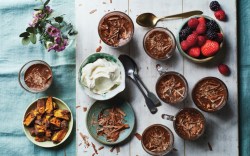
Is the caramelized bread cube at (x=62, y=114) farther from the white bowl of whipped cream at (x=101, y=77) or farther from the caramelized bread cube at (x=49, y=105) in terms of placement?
the white bowl of whipped cream at (x=101, y=77)

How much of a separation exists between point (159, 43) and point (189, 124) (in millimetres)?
425

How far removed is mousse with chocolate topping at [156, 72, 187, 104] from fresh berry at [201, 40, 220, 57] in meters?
0.17

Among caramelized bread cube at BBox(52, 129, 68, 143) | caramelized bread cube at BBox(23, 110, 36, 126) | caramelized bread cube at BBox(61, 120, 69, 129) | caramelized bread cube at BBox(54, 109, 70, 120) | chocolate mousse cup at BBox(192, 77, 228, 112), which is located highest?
chocolate mousse cup at BBox(192, 77, 228, 112)

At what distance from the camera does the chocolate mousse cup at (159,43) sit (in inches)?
83.7

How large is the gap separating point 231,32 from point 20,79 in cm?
112

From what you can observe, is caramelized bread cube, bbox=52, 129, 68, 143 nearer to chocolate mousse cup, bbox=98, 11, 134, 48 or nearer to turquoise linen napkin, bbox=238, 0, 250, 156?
chocolate mousse cup, bbox=98, 11, 134, 48

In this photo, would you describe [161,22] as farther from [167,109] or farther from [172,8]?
[167,109]

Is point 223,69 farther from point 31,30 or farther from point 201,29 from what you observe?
point 31,30

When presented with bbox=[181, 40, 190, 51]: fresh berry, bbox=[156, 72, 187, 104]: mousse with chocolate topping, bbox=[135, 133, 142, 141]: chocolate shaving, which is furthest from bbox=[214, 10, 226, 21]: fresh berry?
bbox=[135, 133, 142, 141]: chocolate shaving

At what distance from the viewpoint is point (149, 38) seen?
2139mm

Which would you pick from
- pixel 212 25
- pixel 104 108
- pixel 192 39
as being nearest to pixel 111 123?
pixel 104 108

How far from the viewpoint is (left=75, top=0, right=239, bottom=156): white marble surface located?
2156 mm

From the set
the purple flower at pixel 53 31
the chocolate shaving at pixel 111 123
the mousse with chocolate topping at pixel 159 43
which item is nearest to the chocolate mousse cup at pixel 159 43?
the mousse with chocolate topping at pixel 159 43

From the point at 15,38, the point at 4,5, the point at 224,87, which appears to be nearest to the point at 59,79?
the point at 15,38
